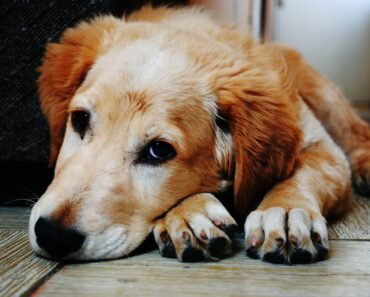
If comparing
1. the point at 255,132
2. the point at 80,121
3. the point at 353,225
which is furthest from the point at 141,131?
the point at 353,225

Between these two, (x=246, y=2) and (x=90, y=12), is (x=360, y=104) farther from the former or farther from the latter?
(x=90, y=12)

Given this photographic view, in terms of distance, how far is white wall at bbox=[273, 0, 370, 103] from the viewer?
6.78 m

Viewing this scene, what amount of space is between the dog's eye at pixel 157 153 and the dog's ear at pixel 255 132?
248 mm

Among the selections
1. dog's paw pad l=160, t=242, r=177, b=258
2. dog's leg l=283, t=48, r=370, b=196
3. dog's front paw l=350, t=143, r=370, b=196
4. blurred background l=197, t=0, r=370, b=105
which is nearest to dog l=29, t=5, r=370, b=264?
dog's paw pad l=160, t=242, r=177, b=258

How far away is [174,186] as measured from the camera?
6.11 feet

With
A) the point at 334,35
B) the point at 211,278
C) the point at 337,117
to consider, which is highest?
the point at 211,278

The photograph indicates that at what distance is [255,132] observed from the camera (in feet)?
6.46

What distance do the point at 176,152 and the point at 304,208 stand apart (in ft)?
1.37

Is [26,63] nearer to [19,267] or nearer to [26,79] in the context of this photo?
[26,79]

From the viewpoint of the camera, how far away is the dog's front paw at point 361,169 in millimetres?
3031

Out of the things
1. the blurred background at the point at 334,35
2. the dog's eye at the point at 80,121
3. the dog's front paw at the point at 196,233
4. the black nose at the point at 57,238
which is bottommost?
the blurred background at the point at 334,35

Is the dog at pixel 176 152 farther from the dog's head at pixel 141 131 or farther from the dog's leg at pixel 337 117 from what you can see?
the dog's leg at pixel 337 117

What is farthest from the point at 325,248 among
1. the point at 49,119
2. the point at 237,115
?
the point at 49,119

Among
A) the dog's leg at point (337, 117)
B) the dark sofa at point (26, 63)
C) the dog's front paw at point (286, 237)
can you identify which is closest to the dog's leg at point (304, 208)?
the dog's front paw at point (286, 237)
